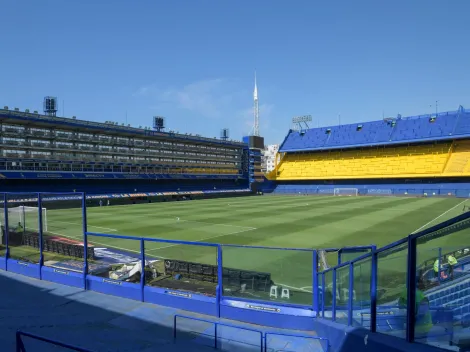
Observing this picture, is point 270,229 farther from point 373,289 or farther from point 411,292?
point 411,292

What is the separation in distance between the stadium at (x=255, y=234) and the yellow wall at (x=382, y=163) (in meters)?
0.30

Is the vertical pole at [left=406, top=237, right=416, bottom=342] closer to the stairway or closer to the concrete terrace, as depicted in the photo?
the concrete terrace

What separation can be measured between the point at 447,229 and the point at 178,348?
5327 mm

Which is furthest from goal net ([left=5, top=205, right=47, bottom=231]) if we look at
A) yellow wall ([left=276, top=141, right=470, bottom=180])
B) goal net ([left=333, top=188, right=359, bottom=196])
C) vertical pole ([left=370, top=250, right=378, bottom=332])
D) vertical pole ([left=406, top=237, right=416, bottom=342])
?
goal net ([left=333, top=188, right=359, bottom=196])

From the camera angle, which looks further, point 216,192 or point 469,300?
point 216,192

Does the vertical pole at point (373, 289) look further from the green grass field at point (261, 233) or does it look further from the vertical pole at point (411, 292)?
the green grass field at point (261, 233)

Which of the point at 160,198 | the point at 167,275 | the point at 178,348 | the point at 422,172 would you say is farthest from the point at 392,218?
the point at 160,198

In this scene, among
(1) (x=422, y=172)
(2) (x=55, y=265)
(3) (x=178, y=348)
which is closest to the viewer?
(3) (x=178, y=348)

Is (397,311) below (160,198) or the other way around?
the other way around

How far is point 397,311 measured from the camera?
4238mm

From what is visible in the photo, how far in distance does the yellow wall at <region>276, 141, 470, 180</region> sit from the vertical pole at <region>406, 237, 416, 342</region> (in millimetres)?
64828

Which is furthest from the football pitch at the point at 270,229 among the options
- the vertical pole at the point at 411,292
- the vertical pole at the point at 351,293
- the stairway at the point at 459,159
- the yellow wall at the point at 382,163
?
the yellow wall at the point at 382,163

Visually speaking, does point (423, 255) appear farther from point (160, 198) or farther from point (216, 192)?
point (216, 192)

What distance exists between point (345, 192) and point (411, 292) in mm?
71722
